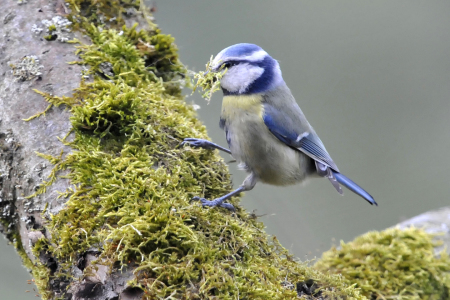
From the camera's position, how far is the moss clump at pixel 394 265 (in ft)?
6.66

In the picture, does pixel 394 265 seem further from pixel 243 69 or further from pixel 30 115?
pixel 30 115

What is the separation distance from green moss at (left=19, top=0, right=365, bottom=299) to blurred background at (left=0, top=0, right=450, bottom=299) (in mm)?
3040

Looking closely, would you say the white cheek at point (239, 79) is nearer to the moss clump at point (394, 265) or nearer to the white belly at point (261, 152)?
the white belly at point (261, 152)

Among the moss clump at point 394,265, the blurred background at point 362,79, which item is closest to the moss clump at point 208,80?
the moss clump at point 394,265

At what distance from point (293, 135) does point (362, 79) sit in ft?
13.0

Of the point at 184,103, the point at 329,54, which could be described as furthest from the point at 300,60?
the point at 184,103

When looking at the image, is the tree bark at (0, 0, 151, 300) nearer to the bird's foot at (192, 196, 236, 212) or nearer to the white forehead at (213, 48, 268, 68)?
the bird's foot at (192, 196, 236, 212)

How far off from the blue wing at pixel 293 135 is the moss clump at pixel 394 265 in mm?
506

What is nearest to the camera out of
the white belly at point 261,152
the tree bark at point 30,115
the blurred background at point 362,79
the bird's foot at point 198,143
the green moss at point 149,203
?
the green moss at point 149,203

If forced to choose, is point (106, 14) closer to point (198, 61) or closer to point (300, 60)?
point (198, 61)

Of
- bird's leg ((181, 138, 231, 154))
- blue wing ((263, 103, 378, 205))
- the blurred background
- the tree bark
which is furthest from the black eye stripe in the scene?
the blurred background

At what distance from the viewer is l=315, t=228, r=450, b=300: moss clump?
6.66 ft

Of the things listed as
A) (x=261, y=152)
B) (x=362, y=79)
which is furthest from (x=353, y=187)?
(x=362, y=79)

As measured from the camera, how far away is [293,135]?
2223 mm
